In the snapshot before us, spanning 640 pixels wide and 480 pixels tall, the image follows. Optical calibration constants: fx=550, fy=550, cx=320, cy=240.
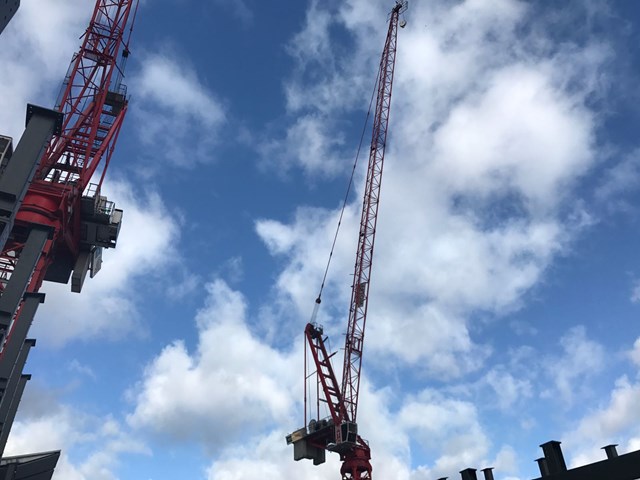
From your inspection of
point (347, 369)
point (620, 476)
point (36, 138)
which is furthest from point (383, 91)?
point (620, 476)

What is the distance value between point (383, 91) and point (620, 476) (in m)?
68.7

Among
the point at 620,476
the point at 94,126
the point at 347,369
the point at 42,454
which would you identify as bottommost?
the point at 620,476

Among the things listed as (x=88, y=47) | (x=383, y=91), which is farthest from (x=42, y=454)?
(x=383, y=91)

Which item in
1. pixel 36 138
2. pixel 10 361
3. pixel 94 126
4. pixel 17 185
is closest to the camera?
pixel 17 185

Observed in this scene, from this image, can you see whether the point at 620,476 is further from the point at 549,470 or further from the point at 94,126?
the point at 94,126

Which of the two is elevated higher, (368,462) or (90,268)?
(90,268)

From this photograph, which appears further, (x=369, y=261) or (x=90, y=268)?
(x=369, y=261)

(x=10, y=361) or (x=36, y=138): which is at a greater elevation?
(x=36, y=138)

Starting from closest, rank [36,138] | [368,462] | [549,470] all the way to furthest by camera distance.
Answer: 1. [549,470]
2. [36,138]
3. [368,462]

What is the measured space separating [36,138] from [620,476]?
109ft

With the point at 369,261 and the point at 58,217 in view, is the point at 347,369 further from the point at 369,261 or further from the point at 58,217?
the point at 58,217

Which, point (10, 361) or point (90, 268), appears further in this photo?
point (90, 268)

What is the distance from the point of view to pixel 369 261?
79938 mm

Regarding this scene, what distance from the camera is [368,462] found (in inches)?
2849
